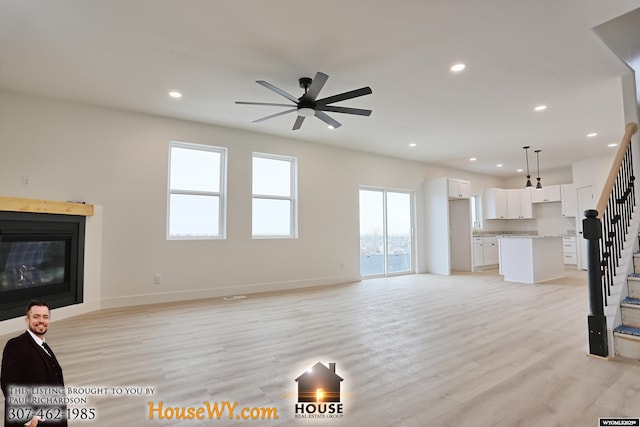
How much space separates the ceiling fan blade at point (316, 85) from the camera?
3.01 metres

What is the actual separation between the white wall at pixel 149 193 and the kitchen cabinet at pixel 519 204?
6.36m

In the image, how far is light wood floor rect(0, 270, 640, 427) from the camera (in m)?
1.92

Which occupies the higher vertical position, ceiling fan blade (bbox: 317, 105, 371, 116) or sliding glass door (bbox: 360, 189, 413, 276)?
→ ceiling fan blade (bbox: 317, 105, 371, 116)

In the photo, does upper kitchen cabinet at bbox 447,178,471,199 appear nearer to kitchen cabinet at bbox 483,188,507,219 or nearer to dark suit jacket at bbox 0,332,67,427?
kitchen cabinet at bbox 483,188,507,219

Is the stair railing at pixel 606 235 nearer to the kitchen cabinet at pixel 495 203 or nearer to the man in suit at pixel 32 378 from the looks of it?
the man in suit at pixel 32 378

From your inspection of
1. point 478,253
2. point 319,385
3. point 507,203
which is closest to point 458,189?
point 478,253

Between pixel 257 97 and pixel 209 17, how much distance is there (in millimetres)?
1626

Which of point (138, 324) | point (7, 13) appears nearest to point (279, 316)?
point (138, 324)

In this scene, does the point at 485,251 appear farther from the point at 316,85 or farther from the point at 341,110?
the point at 316,85

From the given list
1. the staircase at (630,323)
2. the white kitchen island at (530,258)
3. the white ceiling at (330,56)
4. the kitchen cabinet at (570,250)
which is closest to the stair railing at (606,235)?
the staircase at (630,323)

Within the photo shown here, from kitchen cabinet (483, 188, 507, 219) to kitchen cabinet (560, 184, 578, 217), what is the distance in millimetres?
1482

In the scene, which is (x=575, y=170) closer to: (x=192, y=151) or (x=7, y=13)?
(x=192, y=151)

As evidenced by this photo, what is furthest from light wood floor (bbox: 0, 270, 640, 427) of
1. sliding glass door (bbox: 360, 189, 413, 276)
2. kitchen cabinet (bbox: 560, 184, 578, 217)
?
kitchen cabinet (bbox: 560, 184, 578, 217)

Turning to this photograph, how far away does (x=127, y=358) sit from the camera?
274 centimetres
